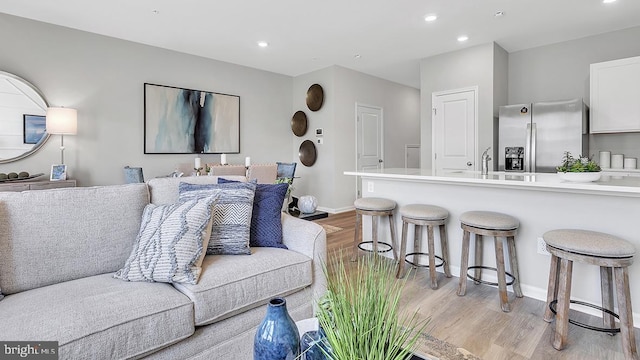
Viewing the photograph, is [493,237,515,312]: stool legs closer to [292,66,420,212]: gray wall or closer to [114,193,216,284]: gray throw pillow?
[114,193,216,284]: gray throw pillow

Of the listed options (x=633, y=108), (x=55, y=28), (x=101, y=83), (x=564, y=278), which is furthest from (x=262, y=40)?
(x=633, y=108)

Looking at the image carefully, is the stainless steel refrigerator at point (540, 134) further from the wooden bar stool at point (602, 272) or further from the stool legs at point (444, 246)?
the wooden bar stool at point (602, 272)

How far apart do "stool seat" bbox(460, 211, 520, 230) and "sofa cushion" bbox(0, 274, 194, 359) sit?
191 cm

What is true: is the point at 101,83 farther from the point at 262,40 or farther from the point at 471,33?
the point at 471,33

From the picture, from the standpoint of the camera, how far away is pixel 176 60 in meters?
4.76

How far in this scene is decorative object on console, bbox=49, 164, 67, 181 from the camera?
361 cm

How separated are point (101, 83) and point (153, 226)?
348 cm

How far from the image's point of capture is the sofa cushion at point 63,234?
4.72 feet

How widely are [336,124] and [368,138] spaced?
935mm

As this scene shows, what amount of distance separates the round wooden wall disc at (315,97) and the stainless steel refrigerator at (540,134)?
9.38ft

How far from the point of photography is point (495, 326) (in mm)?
1985

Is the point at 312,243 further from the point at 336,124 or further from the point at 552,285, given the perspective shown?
the point at 336,124

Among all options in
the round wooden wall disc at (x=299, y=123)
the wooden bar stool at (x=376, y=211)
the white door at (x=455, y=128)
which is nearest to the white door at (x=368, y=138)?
the round wooden wall disc at (x=299, y=123)

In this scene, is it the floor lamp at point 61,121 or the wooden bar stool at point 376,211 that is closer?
the wooden bar stool at point 376,211
